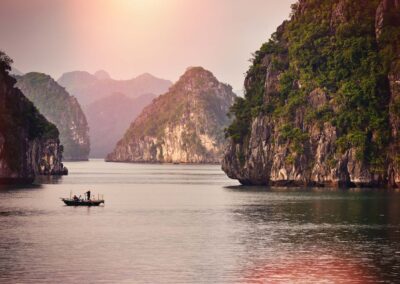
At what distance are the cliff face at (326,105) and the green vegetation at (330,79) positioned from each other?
0.19 metres

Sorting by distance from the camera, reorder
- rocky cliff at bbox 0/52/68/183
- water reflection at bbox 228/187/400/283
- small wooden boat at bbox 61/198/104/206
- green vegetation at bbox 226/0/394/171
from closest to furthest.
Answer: water reflection at bbox 228/187/400/283 → small wooden boat at bbox 61/198/104/206 → green vegetation at bbox 226/0/394/171 → rocky cliff at bbox 0/52/68/183

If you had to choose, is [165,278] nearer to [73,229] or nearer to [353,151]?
[73,229]

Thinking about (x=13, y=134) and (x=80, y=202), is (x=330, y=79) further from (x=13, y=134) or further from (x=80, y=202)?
(x=80, y=202)

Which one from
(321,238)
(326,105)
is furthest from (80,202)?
(326,105)

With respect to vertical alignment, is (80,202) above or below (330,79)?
below

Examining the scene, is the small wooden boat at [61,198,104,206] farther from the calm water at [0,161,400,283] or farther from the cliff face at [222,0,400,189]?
the cliff face at [222,0,400,189]

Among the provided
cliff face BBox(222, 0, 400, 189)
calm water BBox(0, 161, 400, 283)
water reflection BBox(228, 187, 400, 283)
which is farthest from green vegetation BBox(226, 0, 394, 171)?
calm water BBox(0, 161, 400, 283)

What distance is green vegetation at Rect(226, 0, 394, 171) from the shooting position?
16000 cm

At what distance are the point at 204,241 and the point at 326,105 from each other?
94585mm

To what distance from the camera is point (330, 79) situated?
16975 centimetres

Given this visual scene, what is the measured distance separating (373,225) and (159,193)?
7509 centimetres

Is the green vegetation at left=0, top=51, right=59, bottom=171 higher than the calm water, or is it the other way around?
the green vegetation at left=0, top=51, right=59, bottom=171

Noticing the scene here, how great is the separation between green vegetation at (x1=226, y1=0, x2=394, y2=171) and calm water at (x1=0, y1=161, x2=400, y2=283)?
30.9 meters

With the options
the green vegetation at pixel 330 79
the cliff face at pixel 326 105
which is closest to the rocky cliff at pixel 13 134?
the cliff face at pixel 326 105
